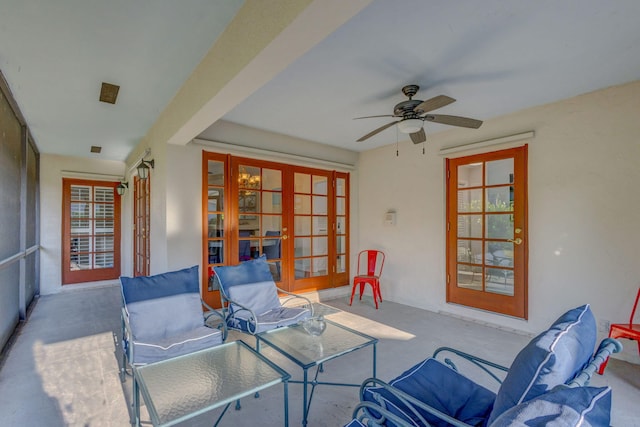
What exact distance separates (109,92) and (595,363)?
4091 millimetres

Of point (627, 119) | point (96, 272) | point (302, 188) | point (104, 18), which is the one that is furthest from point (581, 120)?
point (96, 272)

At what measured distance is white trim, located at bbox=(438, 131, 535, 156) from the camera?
3.55 m

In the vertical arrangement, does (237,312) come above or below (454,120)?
below

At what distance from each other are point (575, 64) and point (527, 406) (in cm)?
290

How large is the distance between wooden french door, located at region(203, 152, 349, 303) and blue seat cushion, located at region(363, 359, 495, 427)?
113 inches

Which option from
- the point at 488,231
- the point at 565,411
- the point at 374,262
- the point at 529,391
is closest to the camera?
the point at 565,411

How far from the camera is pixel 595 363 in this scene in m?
1.16

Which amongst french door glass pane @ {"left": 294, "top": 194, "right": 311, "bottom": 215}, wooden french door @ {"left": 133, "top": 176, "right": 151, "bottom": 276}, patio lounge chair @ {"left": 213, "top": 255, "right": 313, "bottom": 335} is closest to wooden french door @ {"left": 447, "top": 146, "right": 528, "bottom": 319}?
french door glass pane @ {"left": 294, "top": 194, "right": 311, "bottom": 215}

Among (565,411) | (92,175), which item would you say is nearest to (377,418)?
(565,411)

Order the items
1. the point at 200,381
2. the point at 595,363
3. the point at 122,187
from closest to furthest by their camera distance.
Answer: the point at 595,363
the point at 200,381
the point at 122,187

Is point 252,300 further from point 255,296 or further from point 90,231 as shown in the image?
point 90,231

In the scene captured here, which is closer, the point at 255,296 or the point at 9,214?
the point at 255,296

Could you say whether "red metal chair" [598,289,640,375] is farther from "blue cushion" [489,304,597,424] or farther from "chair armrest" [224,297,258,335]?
"chair armrest" [224,297,258,335]

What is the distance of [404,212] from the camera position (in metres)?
4.84
